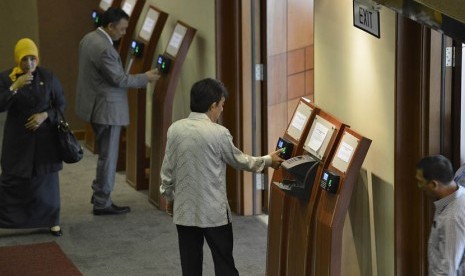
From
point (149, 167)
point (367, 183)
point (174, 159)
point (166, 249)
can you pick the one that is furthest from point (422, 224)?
point (149, 167)

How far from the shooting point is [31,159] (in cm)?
663

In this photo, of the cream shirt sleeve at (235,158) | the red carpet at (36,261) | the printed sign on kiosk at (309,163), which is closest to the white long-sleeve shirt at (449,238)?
the printed sign on kiosk at (309,163)

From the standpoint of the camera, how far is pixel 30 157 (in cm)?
662

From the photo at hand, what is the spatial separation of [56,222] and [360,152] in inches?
117

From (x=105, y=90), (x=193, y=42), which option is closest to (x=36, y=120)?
(x=105, y=90)

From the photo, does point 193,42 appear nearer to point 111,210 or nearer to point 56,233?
point 111,210

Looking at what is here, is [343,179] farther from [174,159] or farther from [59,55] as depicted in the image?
[59,55]

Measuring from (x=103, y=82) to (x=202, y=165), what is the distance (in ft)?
8.80

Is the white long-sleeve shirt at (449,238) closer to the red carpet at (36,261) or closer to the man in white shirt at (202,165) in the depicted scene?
the man in white shirt at (202,165)

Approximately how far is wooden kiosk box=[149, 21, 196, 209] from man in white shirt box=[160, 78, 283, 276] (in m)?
2.61

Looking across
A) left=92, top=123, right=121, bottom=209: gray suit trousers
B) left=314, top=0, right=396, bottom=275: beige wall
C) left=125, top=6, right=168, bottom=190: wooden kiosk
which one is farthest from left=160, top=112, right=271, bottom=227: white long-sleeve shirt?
left=125, top=6, right=168, bottom=190: wooden kiosk

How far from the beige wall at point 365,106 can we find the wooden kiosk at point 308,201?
0.62ft

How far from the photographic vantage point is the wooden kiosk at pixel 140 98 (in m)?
7.95

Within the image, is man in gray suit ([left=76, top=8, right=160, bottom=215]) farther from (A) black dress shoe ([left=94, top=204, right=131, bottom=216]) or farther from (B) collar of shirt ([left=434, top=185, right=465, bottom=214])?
(B) collar of shirt ([left=434, top=185, right=465, bottom=214])
